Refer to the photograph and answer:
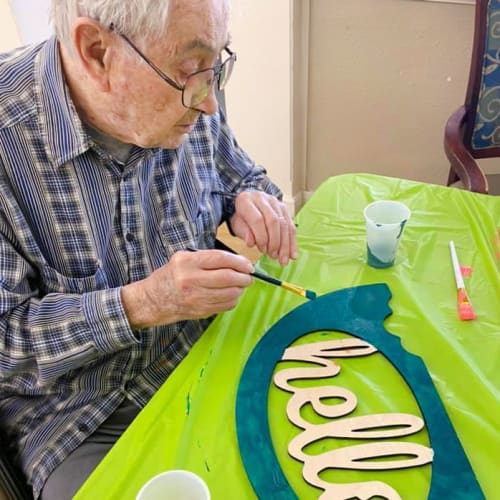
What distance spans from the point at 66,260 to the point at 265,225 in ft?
Result: 1.29

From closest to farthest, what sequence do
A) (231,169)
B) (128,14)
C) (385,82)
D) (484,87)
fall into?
(128,14), (231,169), (484,87), (385,82)

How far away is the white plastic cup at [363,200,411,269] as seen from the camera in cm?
96

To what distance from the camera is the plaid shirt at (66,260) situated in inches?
32.0

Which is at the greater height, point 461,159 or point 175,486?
point 461,159

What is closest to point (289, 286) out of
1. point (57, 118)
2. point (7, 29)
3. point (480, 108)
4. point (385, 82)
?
point (57, 118)

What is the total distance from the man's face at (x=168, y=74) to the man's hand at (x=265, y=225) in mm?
257

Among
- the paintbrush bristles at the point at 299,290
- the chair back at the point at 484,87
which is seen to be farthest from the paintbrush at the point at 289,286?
the chair back at the point at 484,87

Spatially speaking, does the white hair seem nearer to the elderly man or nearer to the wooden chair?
the elderly man

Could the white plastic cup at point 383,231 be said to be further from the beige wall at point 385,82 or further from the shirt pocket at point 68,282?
the beige wall at point 385,82

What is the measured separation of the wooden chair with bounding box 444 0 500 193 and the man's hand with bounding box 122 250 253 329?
2.90 ft

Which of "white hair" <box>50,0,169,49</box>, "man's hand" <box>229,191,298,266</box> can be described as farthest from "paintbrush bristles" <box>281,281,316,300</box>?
"white hair" <box>50,0,169,49</box>

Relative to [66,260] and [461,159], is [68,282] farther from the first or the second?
[461,159]

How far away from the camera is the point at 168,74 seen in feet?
2.55

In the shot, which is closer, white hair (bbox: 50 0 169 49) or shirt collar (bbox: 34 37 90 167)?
white hair (bbox: 50 0 169 49)
